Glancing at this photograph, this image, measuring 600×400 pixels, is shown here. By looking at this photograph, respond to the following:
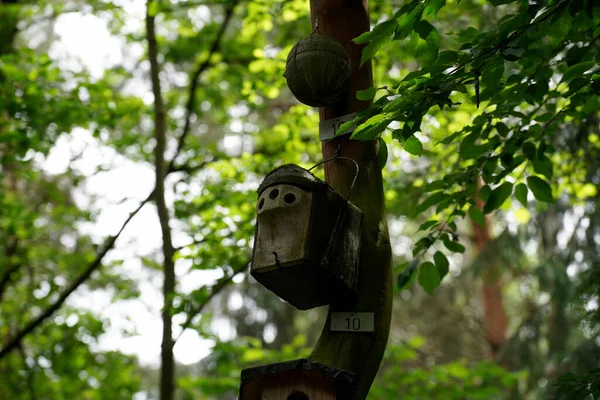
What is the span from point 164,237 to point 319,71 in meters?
3.32

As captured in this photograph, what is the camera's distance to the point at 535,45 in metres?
3.22

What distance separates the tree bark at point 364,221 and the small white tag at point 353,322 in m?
0.02

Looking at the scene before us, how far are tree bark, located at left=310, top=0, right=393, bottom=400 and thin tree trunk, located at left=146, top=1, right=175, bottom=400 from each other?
8.71 feet

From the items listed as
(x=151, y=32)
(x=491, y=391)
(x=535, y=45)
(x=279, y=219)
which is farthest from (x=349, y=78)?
(x=491, y=391)

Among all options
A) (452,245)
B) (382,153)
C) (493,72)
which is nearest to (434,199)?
(452,245)

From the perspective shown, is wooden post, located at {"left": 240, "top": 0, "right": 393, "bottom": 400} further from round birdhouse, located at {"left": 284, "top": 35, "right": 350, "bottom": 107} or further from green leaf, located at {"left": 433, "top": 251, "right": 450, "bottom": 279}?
green leaf, located at {"left": 433, "top": 251, "right": 450, "bottom": 279}

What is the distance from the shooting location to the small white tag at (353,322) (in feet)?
7.99

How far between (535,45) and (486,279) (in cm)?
735

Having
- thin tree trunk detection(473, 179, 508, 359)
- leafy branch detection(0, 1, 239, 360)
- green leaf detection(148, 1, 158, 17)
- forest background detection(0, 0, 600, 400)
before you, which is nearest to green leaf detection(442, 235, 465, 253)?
forest background detection(0, 0, 600, 400)

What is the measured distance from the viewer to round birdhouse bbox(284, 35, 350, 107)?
8.75ft

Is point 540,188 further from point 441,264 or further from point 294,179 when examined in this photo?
point 294,179

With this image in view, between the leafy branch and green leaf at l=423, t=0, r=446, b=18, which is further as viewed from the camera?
the leafy branch

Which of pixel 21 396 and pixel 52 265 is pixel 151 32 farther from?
pixel 21 396

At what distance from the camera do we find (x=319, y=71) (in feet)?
8.72
